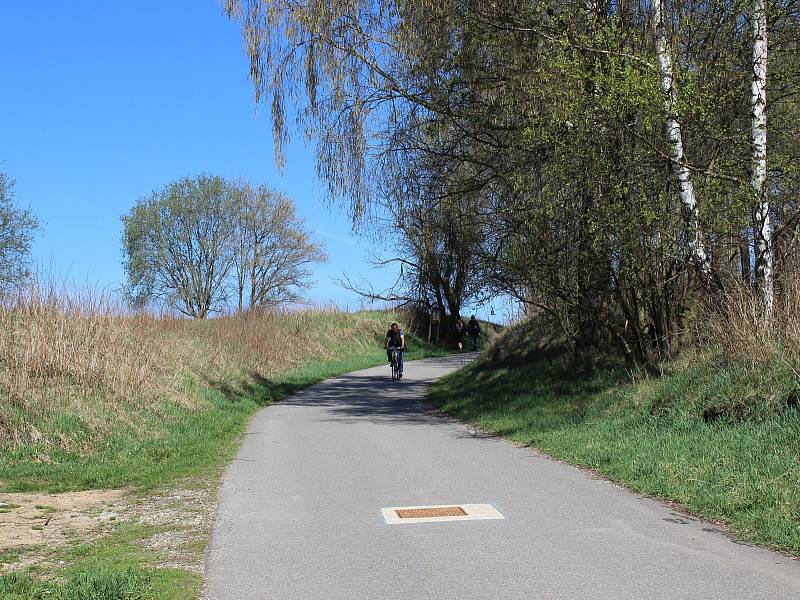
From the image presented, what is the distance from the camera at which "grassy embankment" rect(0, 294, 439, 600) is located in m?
5.39

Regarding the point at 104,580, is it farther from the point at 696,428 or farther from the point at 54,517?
the point at 696,428

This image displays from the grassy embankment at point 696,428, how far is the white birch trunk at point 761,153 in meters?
1.24

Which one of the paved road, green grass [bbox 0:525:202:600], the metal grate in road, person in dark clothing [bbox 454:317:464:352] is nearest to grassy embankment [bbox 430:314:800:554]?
the paved road

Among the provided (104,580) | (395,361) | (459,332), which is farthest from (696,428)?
(459,332)

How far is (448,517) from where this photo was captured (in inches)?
268

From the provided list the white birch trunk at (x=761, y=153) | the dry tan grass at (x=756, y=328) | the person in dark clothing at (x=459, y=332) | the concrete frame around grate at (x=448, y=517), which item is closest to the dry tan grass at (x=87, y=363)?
the concrete frame around grate at (x=448, y=517)

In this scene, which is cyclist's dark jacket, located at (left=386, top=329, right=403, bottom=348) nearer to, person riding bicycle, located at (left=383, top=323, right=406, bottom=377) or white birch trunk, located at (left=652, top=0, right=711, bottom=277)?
person riding bicycle, located at (left=383, top=323, right=406, bottom=377)

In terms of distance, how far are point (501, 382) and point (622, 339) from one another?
4.52 metres

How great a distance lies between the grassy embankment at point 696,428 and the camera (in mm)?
6754

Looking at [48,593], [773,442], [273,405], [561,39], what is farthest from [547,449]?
[273,405]

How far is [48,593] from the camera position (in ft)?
16.1

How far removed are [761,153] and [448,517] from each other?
306 inches

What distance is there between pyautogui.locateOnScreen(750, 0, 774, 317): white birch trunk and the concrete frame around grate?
622 centimetres

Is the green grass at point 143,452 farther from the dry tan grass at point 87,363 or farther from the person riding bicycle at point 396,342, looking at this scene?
the person riding bicycle at point 396,342
